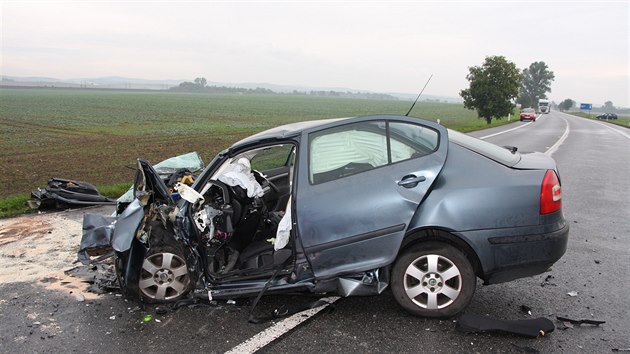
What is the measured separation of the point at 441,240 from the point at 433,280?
1.00 ft

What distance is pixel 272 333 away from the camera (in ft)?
11.4

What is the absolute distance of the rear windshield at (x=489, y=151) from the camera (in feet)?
12.4

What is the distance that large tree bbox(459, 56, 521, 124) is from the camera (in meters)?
37.0

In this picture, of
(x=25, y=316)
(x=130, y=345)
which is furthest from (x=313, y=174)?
(x=25, y=316)

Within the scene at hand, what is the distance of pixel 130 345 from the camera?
11.0 ft

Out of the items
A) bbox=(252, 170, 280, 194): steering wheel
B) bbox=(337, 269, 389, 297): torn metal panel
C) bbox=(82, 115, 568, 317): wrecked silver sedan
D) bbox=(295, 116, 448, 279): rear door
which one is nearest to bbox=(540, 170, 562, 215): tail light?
bbox=(82, 115, 568, 317): wrecked silver sedan

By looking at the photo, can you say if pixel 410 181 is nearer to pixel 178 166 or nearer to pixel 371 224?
pixel 371 224

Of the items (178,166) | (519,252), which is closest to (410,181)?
(519,252)

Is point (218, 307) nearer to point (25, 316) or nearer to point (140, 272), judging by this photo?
point (140, 272)

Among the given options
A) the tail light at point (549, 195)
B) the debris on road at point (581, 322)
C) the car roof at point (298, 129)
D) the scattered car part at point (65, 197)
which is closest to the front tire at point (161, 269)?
the car roof at point (298, 129)

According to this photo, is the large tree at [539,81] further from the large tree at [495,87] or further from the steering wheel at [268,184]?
the steering wheel at [268,184]

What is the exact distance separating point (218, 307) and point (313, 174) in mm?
1357

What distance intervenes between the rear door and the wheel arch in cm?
15

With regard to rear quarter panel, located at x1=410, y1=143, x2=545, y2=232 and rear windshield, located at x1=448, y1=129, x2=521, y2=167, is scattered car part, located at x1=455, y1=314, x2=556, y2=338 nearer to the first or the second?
rear quarter panel, located at x1=410, y1=143, x2=545, y2=232
